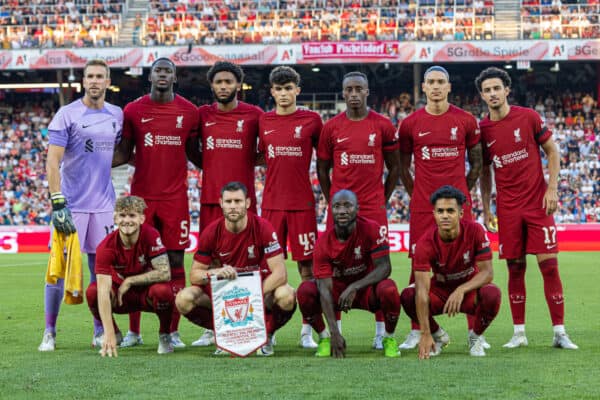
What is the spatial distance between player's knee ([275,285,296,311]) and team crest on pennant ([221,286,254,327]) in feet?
0.83

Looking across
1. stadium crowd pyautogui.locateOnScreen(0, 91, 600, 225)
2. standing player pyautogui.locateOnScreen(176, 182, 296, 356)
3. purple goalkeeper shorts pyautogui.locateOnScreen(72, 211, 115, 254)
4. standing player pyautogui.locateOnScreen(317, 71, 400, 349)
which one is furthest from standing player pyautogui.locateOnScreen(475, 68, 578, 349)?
stadium crowd pyautogui.locateOnScreen(0, 91, 600, 225)

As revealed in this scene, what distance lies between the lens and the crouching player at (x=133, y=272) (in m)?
7.57

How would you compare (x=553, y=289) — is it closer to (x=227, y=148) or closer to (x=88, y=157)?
(x=227, y=148)

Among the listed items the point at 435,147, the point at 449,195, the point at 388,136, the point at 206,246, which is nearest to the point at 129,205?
the point at 206,246

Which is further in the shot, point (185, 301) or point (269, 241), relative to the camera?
point (269, 241)

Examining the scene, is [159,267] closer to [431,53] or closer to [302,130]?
[302,130]

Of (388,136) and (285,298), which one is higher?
(388,136)

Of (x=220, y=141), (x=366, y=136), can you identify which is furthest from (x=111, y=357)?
(x=366, y=136)

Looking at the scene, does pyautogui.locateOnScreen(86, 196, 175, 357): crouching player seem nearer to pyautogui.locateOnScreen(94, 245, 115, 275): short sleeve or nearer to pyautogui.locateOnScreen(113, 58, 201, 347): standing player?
pyautogui.locateOnScreen(94, 245, 115, 275): short sleeve

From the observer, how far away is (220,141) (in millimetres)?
8547

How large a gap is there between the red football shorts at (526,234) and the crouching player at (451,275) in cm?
81

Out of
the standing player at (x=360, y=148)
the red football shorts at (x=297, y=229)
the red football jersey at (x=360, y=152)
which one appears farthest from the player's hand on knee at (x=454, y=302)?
the red football shorts at (x=297, y=229)

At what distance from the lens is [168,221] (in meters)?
8.47

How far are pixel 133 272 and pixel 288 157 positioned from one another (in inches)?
66.4
